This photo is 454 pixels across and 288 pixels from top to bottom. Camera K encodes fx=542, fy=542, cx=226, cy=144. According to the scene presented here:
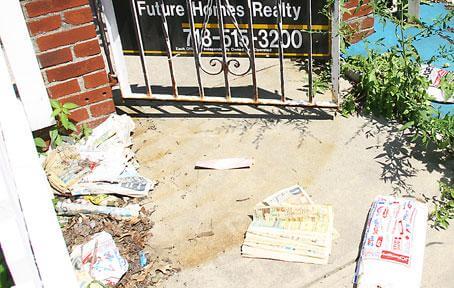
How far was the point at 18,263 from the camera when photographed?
145 cm

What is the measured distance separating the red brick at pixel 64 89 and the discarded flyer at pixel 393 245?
6.78 ft

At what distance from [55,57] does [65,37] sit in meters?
0.14

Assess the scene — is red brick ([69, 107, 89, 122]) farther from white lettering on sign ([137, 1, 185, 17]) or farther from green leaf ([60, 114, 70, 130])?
white lettering on sign ([137, 1, 185, 17])

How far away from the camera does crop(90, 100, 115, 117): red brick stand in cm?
379

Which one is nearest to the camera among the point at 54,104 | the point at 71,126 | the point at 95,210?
the point at 95,210

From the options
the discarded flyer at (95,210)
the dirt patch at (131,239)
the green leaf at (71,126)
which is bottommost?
the dirt patch at (131,239)

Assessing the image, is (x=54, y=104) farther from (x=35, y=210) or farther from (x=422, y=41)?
(x=422, y=41)

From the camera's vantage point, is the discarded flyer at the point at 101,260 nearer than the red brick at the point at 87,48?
Yes

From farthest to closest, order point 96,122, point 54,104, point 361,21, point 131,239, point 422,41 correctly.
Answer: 1. point 361,21
2. point 422,41
3. point 96,122
4. point 54,104
5. point 131,239

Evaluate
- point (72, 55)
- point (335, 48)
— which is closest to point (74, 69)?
point (72, 55)

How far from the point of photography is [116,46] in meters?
3.90

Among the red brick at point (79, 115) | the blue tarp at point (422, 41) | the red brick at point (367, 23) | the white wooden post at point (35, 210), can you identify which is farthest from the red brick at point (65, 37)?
the red brick at point (367, 23)

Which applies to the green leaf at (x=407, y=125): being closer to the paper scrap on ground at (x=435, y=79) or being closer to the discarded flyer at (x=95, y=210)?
the paper scrap on ground at (x=435, y=79)

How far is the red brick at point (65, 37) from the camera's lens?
3393 mm
